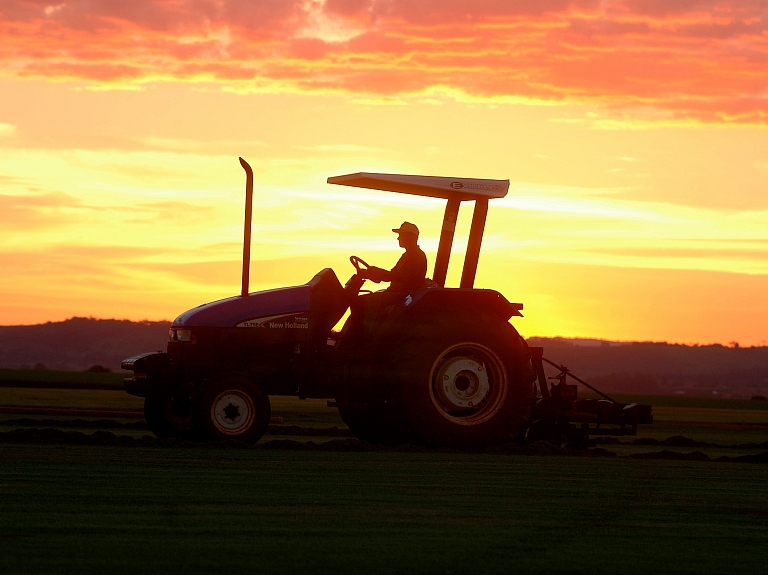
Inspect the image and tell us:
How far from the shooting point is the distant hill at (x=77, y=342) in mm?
157875

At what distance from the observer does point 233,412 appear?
12.4 metres

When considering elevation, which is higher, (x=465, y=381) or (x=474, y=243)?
(x=474, y=243)

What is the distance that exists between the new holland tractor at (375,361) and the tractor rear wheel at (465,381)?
10mm

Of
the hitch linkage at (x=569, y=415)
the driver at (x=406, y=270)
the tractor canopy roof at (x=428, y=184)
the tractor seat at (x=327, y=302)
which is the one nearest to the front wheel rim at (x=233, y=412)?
the tractor seat at (x=327, y=302)

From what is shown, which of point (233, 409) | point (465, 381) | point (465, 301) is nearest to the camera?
point (233, 409)

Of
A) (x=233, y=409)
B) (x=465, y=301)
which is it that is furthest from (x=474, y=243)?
(x=233, y=409)

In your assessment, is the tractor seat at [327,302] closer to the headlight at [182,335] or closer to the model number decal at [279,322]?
the model number decal at [279,322]

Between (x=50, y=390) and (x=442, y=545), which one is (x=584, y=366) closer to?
(x=50, y=390)

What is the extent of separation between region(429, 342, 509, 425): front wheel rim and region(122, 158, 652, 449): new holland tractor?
1cm

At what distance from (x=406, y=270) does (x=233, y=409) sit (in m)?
2.28

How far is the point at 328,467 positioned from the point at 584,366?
487 feet

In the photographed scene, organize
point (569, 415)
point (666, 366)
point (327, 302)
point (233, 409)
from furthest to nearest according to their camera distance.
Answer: point (666, 366) → point (569, 415) → point (327, 302) → point (233, 409)

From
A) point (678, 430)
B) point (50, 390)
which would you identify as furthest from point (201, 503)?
point (50, 390)

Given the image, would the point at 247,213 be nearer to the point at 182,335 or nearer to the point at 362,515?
the point at 182,335
